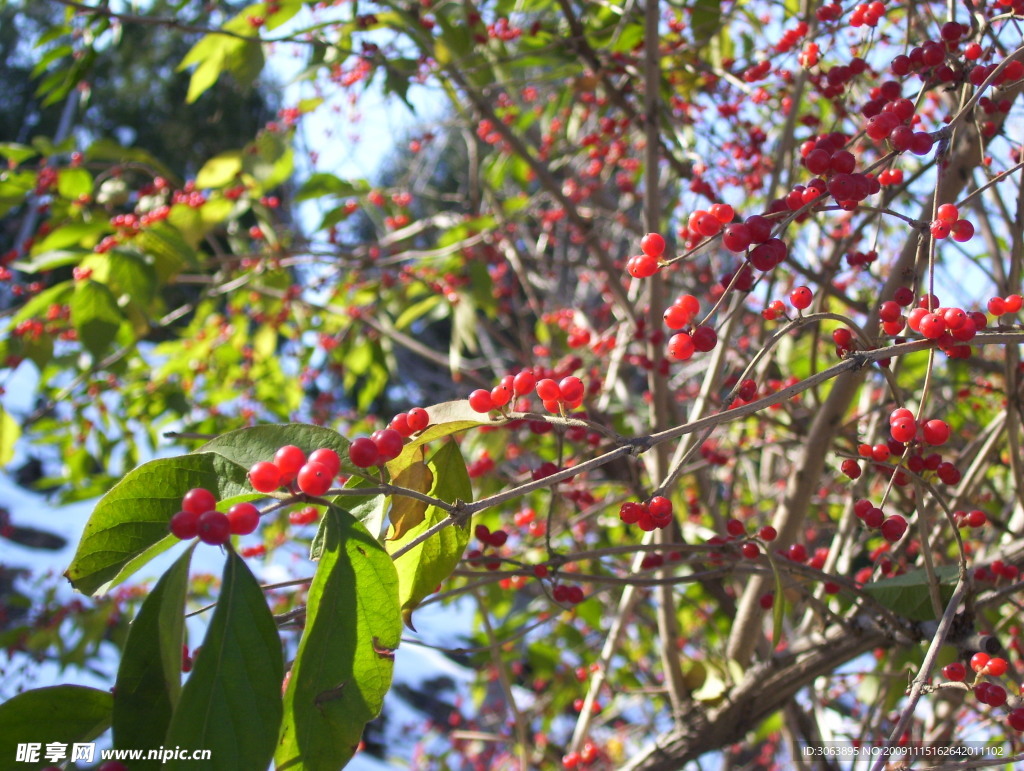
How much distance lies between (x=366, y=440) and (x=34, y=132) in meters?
17.6

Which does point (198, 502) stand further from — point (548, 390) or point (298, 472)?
point (548, 390)

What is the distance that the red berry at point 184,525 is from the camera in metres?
0.70

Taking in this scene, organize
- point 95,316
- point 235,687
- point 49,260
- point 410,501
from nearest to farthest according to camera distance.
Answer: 1. point 235,687
2. point 410,501
3. point 95,316
4. point 49,260

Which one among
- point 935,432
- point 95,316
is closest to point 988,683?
point 935,432

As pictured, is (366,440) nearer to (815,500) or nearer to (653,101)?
(653,101)

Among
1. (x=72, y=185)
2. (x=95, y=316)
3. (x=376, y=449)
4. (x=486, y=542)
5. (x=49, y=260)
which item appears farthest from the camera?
(x=72, y=185)

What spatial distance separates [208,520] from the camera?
71 centimetres

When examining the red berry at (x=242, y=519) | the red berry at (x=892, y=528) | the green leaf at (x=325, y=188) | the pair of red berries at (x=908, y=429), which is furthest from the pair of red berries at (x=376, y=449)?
the green leaf at (x=325, y=188)

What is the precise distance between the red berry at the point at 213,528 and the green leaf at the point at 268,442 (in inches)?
4.8

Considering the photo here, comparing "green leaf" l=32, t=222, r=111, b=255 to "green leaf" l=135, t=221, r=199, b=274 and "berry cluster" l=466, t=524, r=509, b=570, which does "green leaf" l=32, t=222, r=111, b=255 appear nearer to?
"green leaf" l=135, t=221, r=199, b=274

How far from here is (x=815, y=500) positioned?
300cm

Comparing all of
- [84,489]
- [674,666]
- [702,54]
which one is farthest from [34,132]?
[674,666]

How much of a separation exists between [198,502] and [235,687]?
0.16m

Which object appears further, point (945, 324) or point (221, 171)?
point (221, 171)
